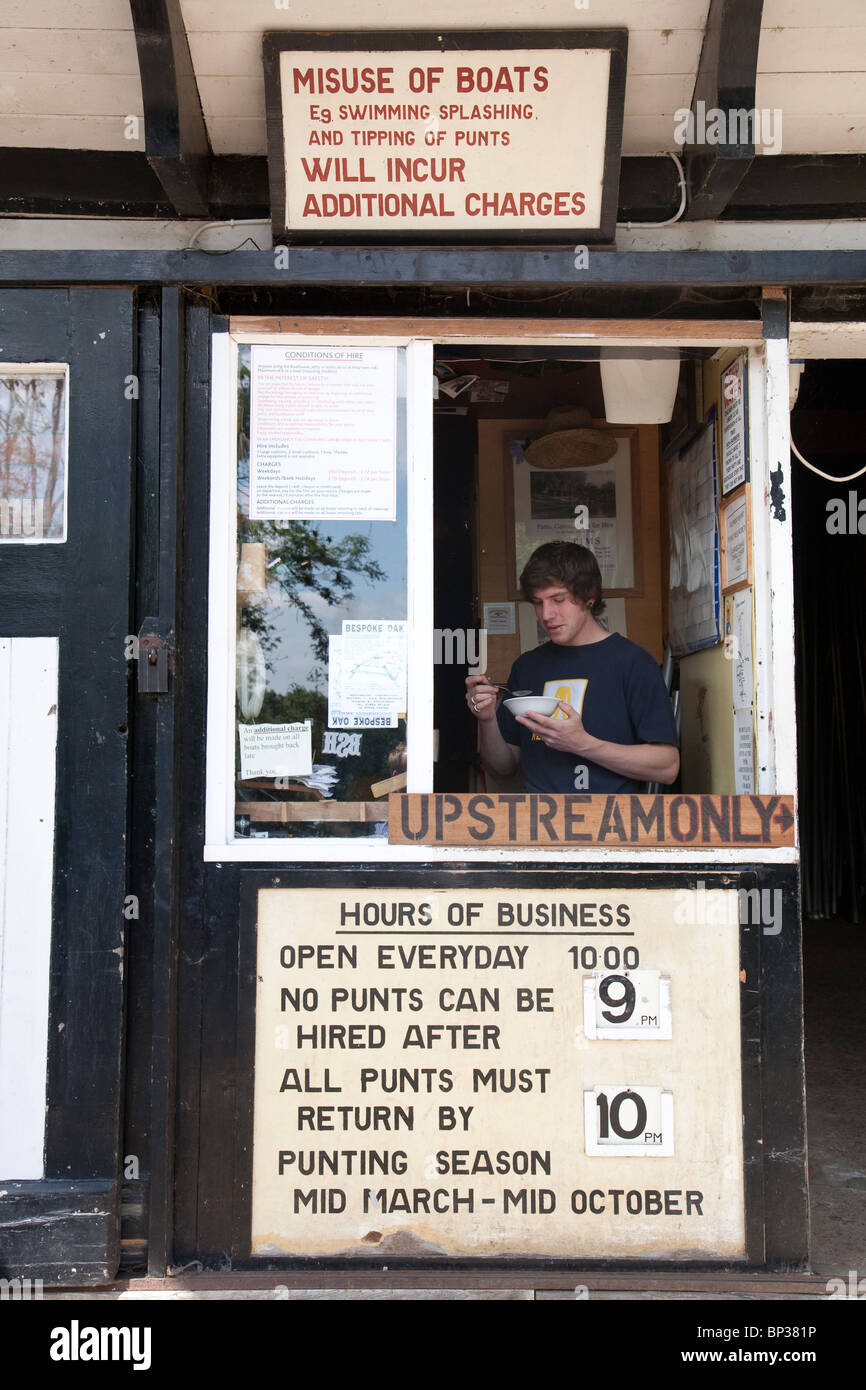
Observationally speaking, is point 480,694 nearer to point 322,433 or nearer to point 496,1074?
point 322,433

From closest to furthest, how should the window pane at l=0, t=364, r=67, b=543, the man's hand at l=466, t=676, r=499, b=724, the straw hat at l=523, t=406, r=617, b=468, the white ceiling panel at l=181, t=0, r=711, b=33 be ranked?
the white ceiling panel at l=181, t=0, r=711, b=33, the window pane at l=0, t=364, r=67, b=543, the man's hand at l=466, t=676, r=499, b=724, the straw hat at l=523, t=406, r=617, b=468

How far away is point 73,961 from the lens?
9.05 feet

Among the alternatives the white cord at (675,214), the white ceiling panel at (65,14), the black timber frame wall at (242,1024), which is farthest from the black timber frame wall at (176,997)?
the white cord at (675,214)

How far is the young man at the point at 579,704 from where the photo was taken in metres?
3.18

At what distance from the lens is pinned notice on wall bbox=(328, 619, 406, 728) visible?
2.91 meters

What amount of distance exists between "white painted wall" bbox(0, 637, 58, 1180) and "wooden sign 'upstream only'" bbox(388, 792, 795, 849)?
1.10 metres

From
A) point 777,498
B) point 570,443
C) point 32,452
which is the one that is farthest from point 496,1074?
point 570,443

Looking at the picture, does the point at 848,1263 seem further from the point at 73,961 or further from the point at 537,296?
the point at 537,296

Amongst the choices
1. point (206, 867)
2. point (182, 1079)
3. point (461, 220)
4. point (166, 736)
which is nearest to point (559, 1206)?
point (182, 1079)

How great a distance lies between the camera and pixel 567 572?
11.4 ft

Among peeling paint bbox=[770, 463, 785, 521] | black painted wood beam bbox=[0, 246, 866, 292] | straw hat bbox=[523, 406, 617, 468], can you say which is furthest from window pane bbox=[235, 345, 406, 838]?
straw hat bbox=[523, 406, 617, 468]

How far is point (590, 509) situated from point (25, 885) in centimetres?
282

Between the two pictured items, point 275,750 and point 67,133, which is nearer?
point 275,750

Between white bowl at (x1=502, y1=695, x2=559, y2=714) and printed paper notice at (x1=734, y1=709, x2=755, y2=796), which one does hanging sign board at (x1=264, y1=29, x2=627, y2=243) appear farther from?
printed paper notice at (x1=734, y1=709, x2=755, y2=796)
